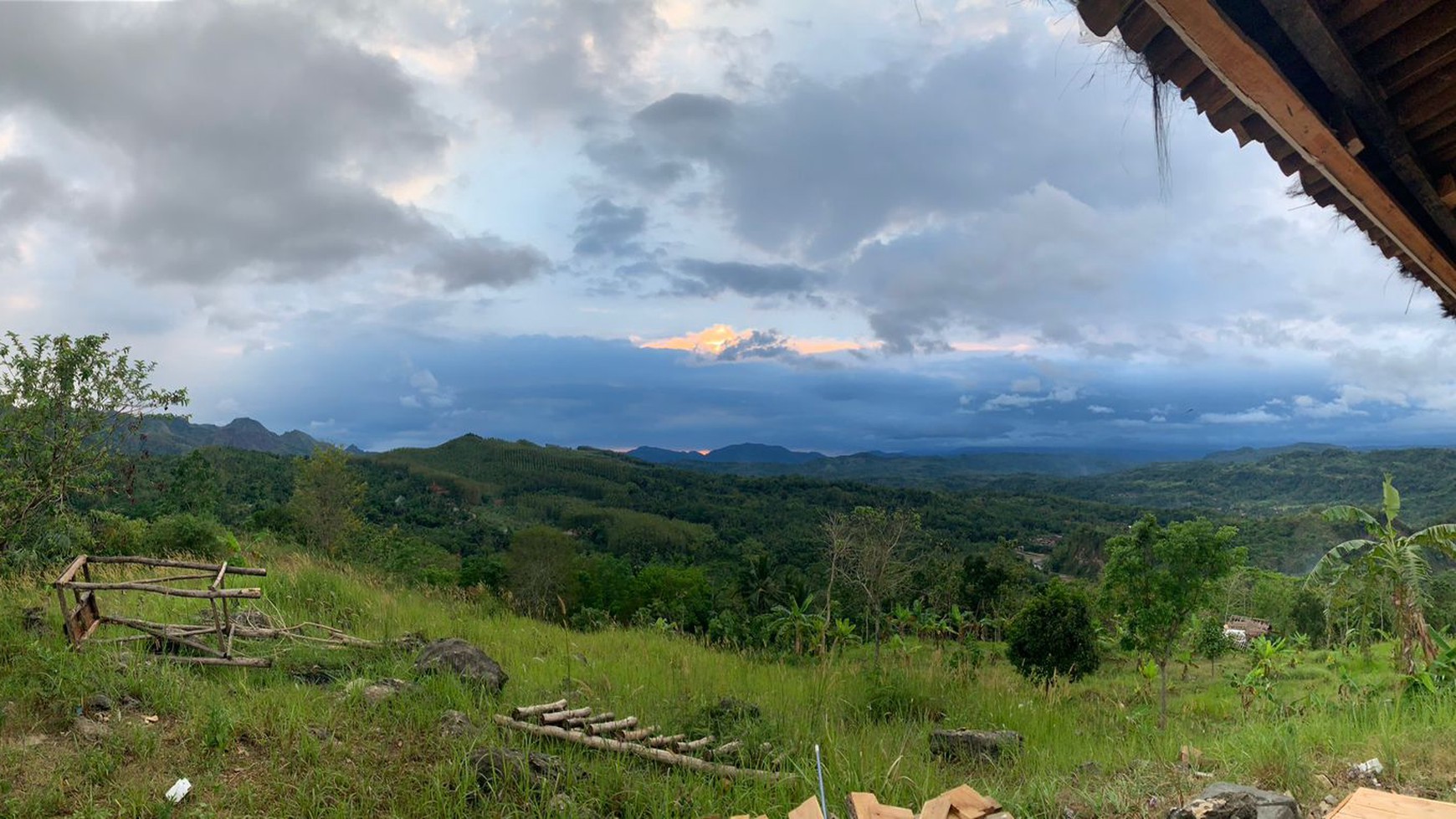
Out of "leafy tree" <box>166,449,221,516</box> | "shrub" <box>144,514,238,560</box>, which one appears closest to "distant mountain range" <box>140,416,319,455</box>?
"leafy tree" <box>166,449,221,516</box>

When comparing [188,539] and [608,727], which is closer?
[608,727]

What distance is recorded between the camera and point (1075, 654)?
21.7 metres

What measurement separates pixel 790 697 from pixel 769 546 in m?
50.4

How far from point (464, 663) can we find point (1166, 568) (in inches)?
459

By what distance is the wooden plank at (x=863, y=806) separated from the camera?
11.5 feet

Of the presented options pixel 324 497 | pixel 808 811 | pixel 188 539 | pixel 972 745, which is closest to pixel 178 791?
pixel 808 811

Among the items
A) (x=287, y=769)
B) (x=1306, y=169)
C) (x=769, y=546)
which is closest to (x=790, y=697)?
(x=287, y=769)

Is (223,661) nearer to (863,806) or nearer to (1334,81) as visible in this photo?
(863,806)

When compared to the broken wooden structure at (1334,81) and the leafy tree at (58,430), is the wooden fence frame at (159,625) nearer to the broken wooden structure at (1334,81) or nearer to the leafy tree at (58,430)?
the leafy tree at (58,430)

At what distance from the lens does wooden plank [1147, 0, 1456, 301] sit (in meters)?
1.68

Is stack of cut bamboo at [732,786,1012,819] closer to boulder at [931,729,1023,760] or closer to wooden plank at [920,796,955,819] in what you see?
wooden plank at [920,796,955,819]

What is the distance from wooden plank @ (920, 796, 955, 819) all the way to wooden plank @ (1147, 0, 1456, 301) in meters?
2.99

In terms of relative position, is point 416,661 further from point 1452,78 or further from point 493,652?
point 1452,78

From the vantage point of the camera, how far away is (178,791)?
4195 millimetres
